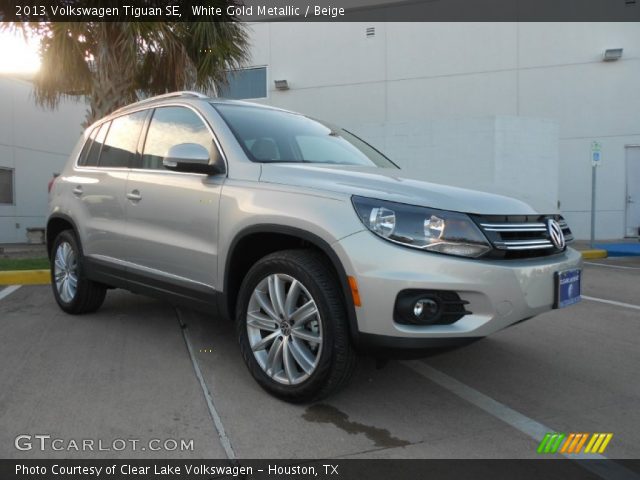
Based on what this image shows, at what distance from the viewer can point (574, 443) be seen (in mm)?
2646

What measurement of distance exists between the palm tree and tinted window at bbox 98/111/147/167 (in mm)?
4329

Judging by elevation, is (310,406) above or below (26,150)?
below

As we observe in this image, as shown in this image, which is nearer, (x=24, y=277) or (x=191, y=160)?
(x=191, y=160)

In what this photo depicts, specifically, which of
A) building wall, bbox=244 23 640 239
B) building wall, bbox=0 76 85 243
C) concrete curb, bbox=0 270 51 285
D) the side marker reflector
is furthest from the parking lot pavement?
building wall, bbox=0 76 85 243

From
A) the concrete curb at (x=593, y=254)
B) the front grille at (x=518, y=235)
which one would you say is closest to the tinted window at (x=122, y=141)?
the front grille at (x=518, y=235)

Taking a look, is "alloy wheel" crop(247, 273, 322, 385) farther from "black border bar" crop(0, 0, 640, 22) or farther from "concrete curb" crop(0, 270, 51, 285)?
"black border bar" crop(0, 0, 640, 22)

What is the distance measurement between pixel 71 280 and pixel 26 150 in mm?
13188

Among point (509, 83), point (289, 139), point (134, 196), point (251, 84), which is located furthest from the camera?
point (251, 84)

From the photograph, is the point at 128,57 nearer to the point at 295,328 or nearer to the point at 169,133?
the point at 169,133

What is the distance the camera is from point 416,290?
8.41 ft

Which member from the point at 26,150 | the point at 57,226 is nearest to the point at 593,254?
the point at 57,226

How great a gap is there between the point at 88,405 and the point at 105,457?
2.11 ft

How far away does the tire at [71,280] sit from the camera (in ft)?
15.9

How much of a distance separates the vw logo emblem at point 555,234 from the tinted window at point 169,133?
2.20m
